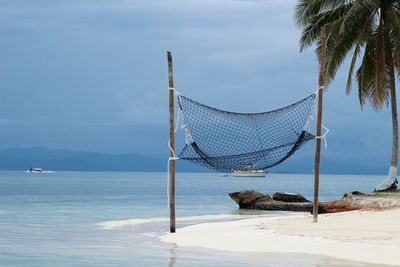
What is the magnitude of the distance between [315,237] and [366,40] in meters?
14.0

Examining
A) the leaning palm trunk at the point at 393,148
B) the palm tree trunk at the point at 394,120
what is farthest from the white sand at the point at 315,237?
the palm tree trunk at the point at 394,120

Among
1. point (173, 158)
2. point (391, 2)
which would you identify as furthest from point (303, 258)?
point (391, 2)

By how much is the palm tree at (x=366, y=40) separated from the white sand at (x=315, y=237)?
818cm

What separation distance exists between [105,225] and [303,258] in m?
10.9

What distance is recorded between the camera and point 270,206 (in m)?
30.6

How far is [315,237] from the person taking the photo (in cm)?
1562

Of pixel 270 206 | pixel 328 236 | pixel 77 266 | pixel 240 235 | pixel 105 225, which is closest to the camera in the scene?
pixel 77 266

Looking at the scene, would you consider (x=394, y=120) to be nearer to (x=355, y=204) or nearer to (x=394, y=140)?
(x=394, y=140)

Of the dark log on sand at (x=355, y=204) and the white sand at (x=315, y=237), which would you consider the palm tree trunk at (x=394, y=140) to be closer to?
the dark log on sand at (x=355, y=204)

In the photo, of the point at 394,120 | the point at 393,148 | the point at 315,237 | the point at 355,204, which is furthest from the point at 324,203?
the point at 315,237

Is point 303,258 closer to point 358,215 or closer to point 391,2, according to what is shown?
point 358,215

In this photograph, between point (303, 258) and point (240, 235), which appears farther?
point (240, 235)

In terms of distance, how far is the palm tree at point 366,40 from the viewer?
27.1m

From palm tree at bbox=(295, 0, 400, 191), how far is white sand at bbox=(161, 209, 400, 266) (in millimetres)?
8182
